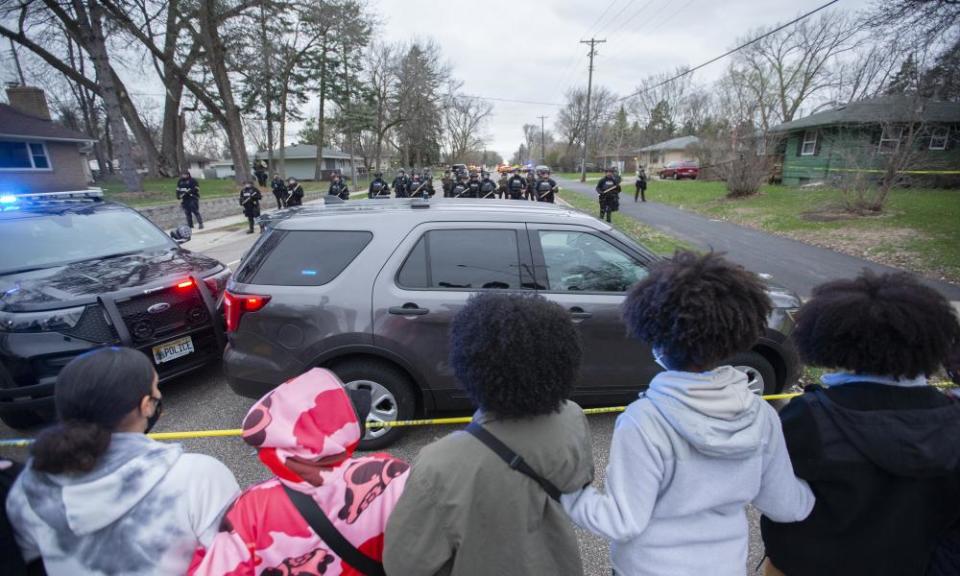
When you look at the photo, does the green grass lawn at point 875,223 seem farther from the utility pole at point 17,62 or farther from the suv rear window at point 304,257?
the utility pole at point 17,62

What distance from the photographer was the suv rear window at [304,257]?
3.16 metres

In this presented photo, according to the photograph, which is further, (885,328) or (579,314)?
(579,314)

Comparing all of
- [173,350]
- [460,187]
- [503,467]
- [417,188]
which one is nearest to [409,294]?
[503,467]

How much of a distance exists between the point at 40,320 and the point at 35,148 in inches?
1200

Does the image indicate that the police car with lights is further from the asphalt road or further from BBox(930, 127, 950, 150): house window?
BBox(930, 127, 950, 150): house window

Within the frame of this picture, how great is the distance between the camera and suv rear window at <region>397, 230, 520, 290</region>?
317 centimetres

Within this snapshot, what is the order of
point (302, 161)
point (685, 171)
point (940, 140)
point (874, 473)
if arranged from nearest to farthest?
point (874, 473)
point (940, 140)
point (685, 171)
point (302, 161)

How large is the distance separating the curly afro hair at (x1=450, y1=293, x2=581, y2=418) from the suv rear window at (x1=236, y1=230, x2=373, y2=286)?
1.97 meters

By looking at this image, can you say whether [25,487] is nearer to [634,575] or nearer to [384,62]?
[634,575]

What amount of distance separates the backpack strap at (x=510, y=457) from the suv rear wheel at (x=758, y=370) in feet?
8.83

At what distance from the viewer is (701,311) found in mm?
1324

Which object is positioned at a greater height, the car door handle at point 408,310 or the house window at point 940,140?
the house window at point 940,140

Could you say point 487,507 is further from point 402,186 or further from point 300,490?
point 402,186

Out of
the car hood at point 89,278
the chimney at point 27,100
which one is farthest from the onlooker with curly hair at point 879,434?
the chimney at point 27,100
